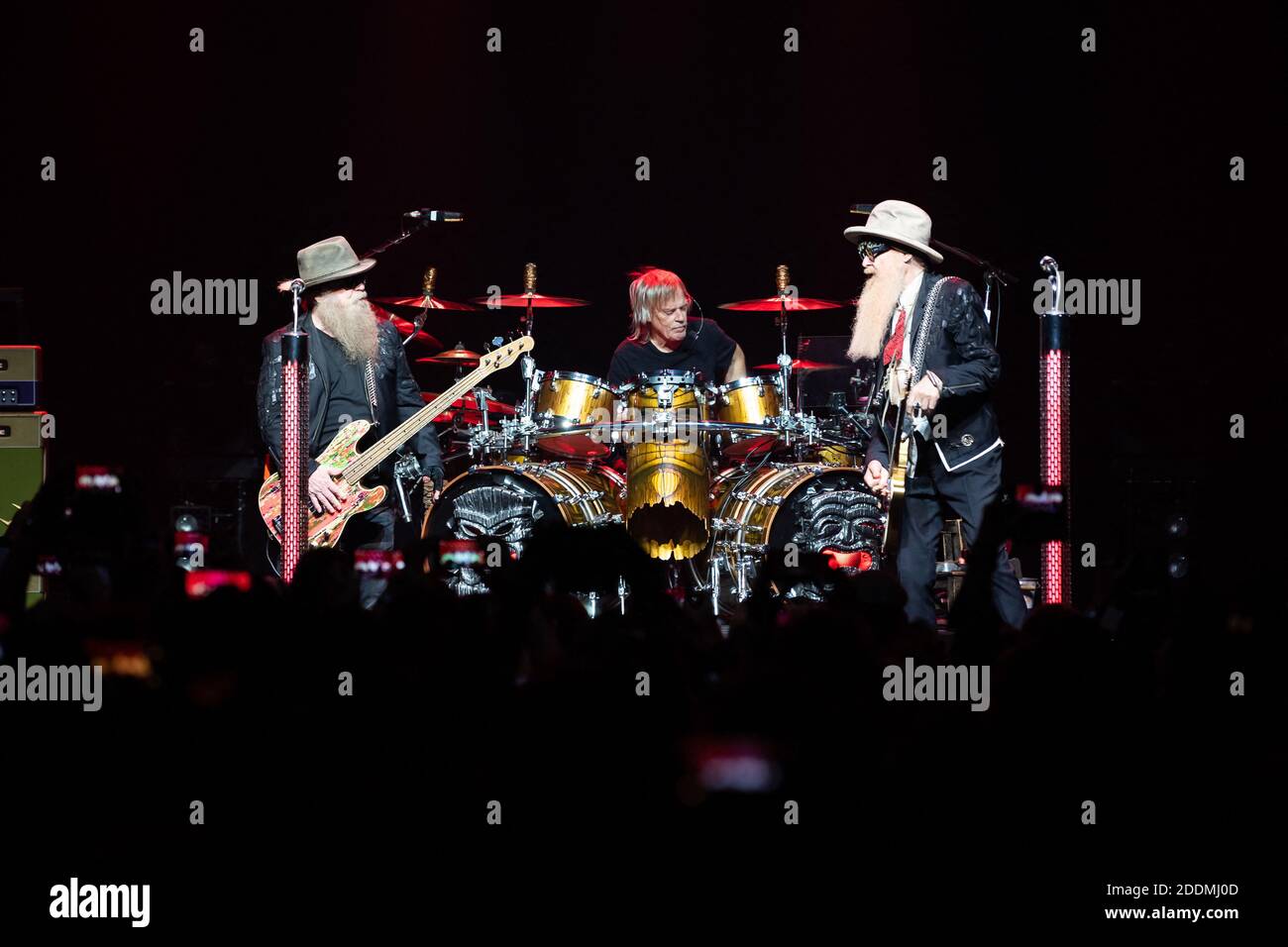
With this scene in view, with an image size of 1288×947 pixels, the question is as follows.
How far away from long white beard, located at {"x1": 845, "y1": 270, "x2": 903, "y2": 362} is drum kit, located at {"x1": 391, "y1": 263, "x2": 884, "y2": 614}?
1206 millimetres

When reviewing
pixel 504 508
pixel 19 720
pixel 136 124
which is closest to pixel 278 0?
pixel 136 124

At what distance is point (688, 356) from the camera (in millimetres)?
9055

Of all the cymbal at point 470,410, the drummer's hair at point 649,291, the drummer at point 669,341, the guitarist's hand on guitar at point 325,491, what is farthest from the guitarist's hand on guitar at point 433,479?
the drummer's hair at point 649,291

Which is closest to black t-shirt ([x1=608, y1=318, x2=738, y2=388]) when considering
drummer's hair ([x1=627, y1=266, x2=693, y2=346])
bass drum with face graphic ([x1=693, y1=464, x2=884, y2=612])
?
drummer's hair ([x1=627, y1=266, x2=693, y2=346])

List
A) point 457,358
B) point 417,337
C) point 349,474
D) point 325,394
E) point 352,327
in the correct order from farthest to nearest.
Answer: point 417,337 → point 457,358 → point 352,327 → point 325,394 → point 349,474

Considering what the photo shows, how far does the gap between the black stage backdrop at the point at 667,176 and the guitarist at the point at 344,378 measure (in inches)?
77.2

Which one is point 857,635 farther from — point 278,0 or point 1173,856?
point 278,0

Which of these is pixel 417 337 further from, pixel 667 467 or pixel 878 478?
pixel 878 478

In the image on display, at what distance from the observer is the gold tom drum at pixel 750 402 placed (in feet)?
27.1

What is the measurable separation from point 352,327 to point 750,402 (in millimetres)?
2124

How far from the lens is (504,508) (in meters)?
8.09

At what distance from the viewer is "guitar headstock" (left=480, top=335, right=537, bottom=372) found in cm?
786

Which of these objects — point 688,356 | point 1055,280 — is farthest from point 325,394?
point 1055,280

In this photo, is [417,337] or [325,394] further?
[417,337]
